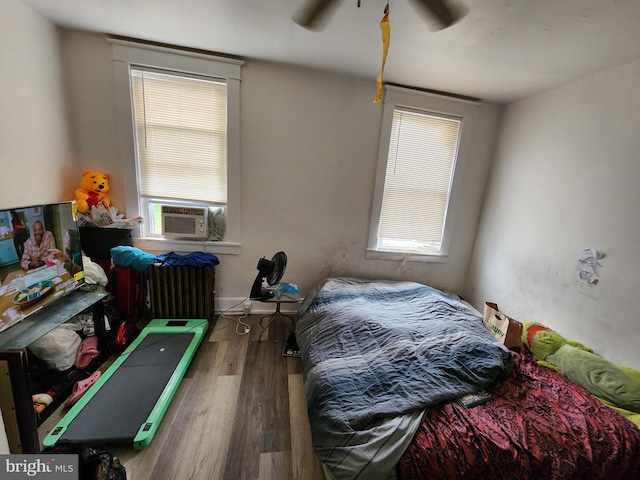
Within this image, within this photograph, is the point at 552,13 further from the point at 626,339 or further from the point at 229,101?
the point at 229,101

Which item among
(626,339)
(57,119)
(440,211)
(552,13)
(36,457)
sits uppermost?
(552,13)

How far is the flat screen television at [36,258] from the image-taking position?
1.42 m

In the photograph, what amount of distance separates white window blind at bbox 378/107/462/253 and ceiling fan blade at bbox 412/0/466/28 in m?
1.43

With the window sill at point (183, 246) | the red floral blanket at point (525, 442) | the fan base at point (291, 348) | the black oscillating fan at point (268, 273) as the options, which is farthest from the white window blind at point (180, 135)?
the red floral blanket at point (525, 442)

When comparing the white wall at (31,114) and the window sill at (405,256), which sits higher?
the white wall at (31,114)

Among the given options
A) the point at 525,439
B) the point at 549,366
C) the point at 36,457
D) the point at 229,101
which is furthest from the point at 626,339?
the point at 229,101

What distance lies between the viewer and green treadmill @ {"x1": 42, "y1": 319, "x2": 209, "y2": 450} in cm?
133

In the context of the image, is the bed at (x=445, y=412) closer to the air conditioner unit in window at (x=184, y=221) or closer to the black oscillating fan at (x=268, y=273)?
the black oscillating fan at (x=268, y=273)

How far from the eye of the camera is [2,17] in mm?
1595

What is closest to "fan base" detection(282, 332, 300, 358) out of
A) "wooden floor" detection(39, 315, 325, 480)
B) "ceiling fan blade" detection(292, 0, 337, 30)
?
"wooden floor" detection(39, 315, 325, 480)

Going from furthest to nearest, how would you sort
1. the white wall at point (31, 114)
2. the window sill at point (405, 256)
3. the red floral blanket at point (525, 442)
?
the window sill at point (405, 256)
the white wall at point (31, 114)
the red floral blanket at point (525, 442)

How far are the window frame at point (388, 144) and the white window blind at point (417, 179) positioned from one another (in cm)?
5

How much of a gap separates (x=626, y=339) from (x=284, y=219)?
2799 mm

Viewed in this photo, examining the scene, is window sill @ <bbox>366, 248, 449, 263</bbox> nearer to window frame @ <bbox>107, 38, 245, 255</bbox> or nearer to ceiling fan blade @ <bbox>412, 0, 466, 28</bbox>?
window frame @ <bbox>107, 38, 245, 255</bbox>
